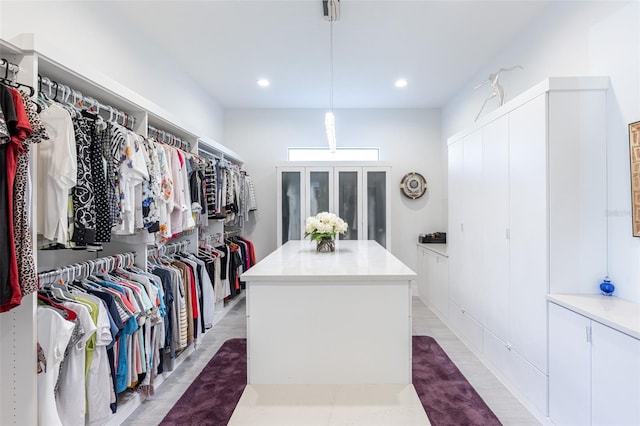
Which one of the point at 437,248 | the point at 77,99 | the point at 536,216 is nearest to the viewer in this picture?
the point at 77,99

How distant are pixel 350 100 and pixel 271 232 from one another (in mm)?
2305

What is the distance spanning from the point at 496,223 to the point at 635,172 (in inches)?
35.4

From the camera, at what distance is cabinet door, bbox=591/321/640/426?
141 centimetres

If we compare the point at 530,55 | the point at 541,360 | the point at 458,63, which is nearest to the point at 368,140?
the point at 458,63

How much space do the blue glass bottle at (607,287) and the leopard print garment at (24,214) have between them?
2.90 meters

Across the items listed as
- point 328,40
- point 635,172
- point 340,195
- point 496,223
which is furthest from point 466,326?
point 328,40

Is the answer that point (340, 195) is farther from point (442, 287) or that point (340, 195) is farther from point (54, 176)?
point (54, 176)

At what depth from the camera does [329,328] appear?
5.19 ft

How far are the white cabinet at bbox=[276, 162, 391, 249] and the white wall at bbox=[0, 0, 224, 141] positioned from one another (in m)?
1.53

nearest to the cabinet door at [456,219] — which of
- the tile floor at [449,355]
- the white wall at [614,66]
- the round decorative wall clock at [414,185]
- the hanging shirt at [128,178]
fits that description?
the tile floor at [449,355]

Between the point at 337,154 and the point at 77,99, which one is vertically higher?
the point at 337,154

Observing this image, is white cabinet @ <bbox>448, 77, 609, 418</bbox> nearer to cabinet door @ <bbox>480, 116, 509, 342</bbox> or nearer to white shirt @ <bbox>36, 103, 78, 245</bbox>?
cabinet door @ <bbox>480, 116, 509, 342</bbox>

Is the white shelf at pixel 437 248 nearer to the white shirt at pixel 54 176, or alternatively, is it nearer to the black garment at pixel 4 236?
the white shirt at pixel 54 176

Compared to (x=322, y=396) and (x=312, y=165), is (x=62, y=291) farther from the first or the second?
(x=312, y=165)
